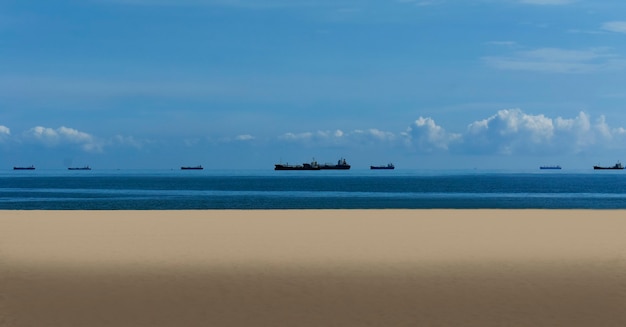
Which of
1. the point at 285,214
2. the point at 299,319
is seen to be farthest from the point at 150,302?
the point at 285,214

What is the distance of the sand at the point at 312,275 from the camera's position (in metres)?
12.8

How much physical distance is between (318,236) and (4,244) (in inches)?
446

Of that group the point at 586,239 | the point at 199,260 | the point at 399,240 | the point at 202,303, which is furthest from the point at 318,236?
the point at 202,303

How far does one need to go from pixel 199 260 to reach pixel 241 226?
39.9 ft

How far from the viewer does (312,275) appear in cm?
1748

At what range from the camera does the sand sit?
12.8 m

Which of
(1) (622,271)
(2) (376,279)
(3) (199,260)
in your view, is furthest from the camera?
(3) (199,260)

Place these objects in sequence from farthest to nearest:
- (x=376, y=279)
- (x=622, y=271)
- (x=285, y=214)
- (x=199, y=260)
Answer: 1. (x=285, y=214)
2. (x=199, y=260)
3. (x=622, y=271)
4. (x=376, y=279)

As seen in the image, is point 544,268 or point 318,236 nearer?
point 544,268

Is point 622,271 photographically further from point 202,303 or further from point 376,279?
point 202,303

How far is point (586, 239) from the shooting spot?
1047 inches

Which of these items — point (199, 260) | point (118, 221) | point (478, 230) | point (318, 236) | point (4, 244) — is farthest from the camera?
point (118, 221)

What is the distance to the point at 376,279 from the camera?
663 inches

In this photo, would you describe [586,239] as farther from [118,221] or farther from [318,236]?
[118,221]
